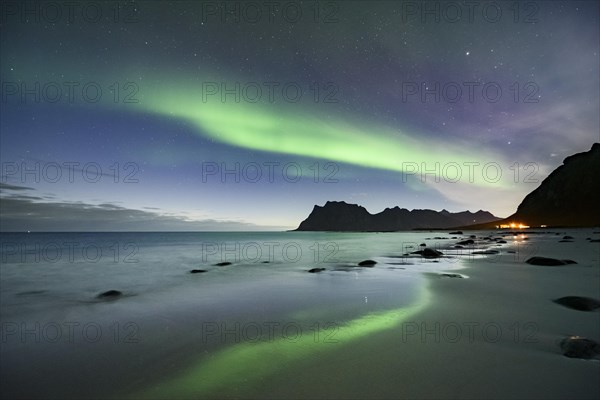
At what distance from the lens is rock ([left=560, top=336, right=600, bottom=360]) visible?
5959 mm

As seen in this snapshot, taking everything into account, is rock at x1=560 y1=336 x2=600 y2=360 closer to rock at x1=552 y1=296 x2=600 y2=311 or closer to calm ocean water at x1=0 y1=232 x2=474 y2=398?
rock at x1=552 y1=296 x2=600 y2=311

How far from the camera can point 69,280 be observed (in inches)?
833

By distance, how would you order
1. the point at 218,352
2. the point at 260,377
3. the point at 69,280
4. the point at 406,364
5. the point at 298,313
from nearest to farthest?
the point at 260,377 → the point at 406,364 → the point at 218,352 → the point at 298,313 → the point at 69,280

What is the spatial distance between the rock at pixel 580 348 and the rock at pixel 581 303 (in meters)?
4.13

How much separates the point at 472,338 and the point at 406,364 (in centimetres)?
256

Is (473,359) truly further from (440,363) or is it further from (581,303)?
(581,303)

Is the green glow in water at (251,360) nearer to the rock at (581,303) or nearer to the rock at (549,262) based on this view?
the rock at (581,303)

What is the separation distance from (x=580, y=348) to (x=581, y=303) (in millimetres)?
4741

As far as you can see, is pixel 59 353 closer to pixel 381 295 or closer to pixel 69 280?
pixel 381 295

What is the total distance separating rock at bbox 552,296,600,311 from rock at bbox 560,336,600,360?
413 cm

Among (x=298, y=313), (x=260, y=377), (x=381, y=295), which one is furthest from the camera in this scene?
(x=381, y=295)

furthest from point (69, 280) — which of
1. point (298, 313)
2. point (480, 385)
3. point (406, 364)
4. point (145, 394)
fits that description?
point (480, 385)

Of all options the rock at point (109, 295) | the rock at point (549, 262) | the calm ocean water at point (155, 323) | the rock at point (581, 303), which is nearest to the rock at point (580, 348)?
the rock at point (581, 303)

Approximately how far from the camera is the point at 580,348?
6.09 meters
